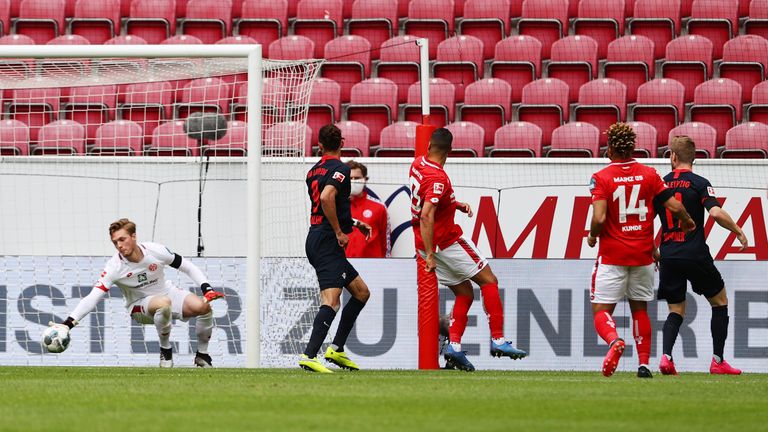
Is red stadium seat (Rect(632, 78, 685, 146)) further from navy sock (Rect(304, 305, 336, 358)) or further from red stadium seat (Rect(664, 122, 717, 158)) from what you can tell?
navy sock (Rect(304, 305, 336, 358))

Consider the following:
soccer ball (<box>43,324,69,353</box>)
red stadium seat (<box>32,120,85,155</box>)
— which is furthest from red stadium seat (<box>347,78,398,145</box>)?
soccer ball (<box>43,324,69,353</box>)

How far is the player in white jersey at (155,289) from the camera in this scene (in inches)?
414

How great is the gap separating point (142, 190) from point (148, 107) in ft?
8.29

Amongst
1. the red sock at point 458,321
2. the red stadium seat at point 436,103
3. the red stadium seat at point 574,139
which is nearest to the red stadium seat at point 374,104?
the red stadium seat at point 436,103

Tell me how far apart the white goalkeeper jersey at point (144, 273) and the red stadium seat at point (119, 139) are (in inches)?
143

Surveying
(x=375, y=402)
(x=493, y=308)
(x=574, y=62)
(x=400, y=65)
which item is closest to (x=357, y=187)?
(x=493, y=308)

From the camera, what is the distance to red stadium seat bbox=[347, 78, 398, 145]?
15867 mm

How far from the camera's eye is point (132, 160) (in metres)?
13.0

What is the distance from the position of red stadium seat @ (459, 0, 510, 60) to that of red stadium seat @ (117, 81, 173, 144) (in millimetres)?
4448

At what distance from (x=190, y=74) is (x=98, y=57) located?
1.22 m

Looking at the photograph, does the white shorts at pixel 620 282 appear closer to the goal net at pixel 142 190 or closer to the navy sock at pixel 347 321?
the navy sock at pixel 347 321

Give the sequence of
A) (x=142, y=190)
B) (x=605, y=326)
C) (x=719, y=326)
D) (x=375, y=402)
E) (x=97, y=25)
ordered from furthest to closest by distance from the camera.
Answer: (x=97, y=25), (x=142, y=190), (x=719, y=326), (x=605, y=326), (x=375, y=402)

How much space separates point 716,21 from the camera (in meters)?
17.5

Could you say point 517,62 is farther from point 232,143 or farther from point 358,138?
point 232,143
